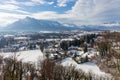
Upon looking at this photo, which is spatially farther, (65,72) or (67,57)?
(67,57)

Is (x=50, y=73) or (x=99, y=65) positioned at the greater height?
(x=50, y=73)

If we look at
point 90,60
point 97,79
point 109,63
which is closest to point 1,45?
point 90,60

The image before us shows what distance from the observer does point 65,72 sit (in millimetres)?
46344

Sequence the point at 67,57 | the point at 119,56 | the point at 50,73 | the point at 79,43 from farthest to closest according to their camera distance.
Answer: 1. the point at 79,43
2. the point at 67,57
3. the point at 119,56
4. the point at 50,73

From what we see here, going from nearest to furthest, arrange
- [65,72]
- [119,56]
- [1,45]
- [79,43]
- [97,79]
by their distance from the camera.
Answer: [65,72]
[97,79]
[119,56]
[79,43]
[1,45]

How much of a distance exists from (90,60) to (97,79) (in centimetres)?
3336

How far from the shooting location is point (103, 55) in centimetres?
8631

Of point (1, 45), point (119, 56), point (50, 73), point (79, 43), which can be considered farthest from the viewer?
point (1, 45)

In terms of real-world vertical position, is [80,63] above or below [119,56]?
below

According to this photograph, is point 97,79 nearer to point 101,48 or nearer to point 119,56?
point 119,56

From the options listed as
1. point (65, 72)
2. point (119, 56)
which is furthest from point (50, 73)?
point (119, 56)

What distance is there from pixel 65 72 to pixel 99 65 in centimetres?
3277

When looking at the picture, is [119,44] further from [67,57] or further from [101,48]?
[67,57]

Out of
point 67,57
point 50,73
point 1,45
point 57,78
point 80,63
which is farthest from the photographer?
point 1,45
